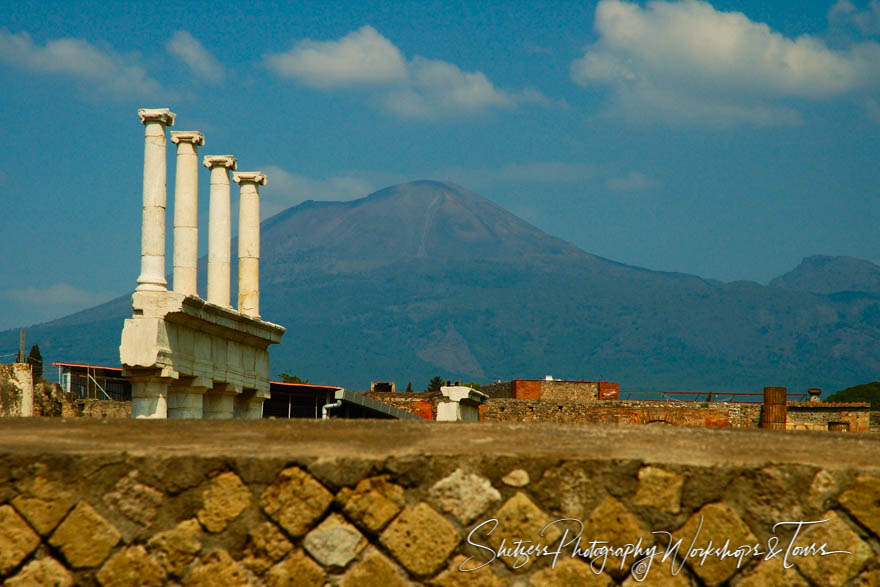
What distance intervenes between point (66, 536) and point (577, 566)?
127cm

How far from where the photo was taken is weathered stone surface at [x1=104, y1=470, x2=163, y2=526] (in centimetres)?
289

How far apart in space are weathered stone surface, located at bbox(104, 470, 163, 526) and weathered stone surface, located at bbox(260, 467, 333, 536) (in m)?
0.27

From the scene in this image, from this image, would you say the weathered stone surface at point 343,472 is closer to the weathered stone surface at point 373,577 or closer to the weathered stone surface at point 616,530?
the weathered stone surface at point 373,577

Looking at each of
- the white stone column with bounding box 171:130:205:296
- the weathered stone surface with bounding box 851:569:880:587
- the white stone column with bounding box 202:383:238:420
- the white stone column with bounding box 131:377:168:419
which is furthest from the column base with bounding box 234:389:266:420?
the weathered stone surface with bounding box 851:569:880:587

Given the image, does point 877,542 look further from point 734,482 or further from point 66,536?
point 66,536

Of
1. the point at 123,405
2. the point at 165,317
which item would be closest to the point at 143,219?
the point at 165,317

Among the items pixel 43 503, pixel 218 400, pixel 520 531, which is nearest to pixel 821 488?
pixel 520 531

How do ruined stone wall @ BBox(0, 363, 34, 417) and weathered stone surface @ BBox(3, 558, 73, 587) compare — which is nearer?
weathered stone surface @ BBox(3, 558, 73, 587)

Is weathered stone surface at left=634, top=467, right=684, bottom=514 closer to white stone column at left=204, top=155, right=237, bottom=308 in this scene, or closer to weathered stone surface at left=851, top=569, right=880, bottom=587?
weathered stone surface at left=851, top=569, right=880, bottom=587

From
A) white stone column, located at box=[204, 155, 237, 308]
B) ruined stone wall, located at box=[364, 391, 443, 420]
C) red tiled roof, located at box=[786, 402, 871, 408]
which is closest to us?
white stone column, located at box=[204, 155, 237, 308]

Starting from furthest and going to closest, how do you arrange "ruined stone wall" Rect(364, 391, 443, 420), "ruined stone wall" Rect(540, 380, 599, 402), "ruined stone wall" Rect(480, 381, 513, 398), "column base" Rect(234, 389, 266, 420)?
"ruined stone wall" Rect(540, 380, 599, 402) → "ruined stone wall" Rect(480, 381, 513, 398) → "ruined stone wall" Rect(364, 391, 443, 420) → "column base" Rect(234, 389, 266, 420)

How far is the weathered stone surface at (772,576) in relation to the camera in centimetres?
286

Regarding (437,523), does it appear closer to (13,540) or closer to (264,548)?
(264,548)

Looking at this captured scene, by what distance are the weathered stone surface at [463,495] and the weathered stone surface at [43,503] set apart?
3.01 ft
